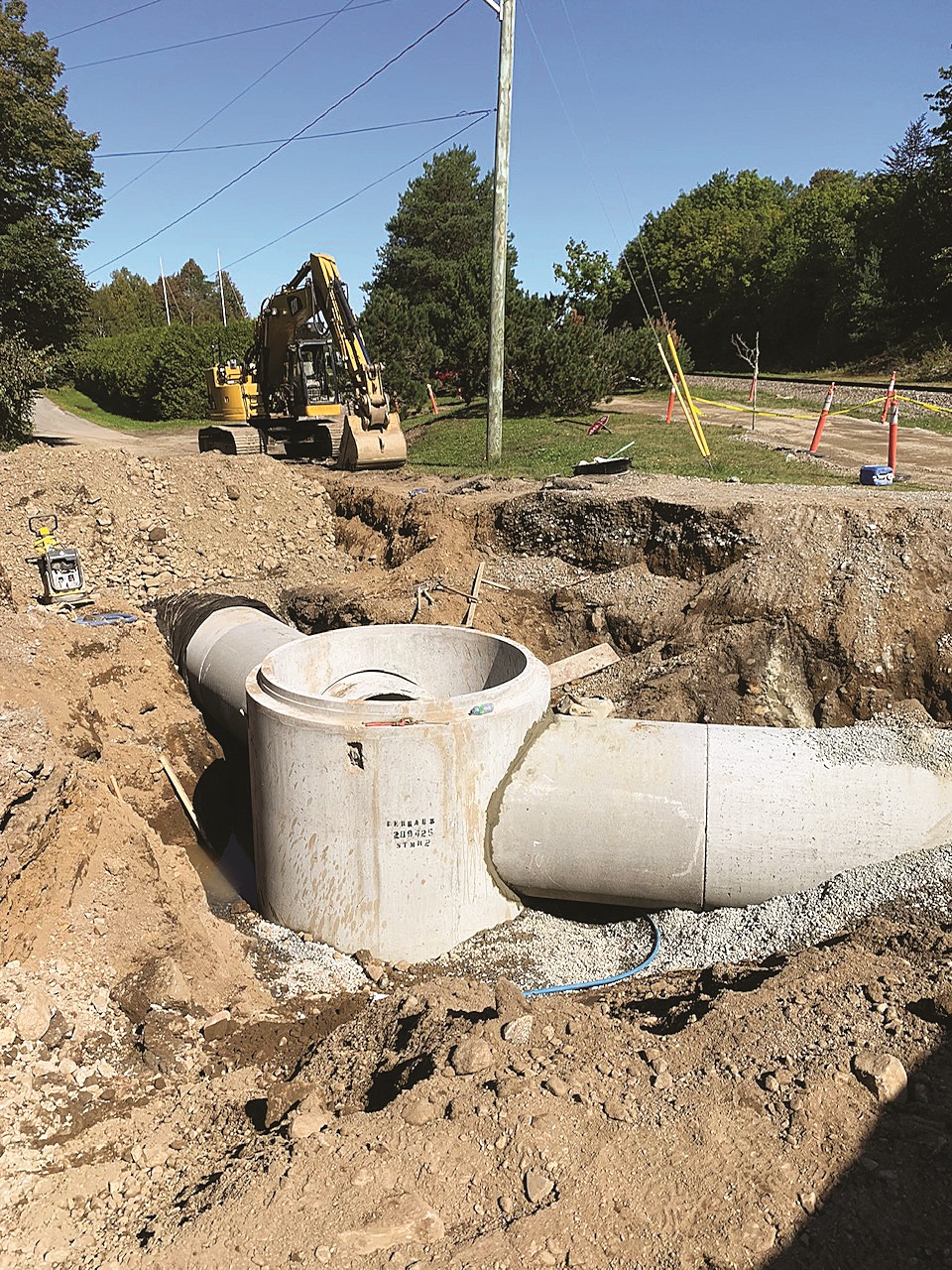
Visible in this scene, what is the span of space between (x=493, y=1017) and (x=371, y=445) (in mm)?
11468

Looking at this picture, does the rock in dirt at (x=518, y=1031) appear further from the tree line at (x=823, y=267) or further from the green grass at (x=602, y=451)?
the tree line at (x=823, y=267)

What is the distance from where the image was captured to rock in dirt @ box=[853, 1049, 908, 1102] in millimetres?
3422

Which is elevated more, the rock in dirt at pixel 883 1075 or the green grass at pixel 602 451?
the green grass at pixel 602 451

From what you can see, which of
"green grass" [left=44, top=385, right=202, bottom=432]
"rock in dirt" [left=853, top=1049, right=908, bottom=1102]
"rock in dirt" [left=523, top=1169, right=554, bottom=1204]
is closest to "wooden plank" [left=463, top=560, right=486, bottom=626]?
"rock in dirt" [left=853, top=1049, right=908, bottom=1102]

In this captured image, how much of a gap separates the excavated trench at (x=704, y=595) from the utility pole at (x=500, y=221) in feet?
10.6

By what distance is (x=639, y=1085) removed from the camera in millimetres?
3680

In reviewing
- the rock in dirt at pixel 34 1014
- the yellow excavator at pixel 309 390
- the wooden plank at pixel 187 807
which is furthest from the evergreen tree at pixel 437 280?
the rock in dirt at pixel 34 1014

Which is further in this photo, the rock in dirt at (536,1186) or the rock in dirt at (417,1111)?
the rock in dirt at (417,1111)

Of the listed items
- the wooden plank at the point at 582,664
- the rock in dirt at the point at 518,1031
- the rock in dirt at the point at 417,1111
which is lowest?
the rock in dirt at the point at 518,1031

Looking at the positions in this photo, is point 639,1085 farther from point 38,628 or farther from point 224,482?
point 224,482

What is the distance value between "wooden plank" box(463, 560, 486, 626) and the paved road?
46.7 feet

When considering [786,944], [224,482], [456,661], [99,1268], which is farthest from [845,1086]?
[224,482]

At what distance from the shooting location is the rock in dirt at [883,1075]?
3422 millimetres

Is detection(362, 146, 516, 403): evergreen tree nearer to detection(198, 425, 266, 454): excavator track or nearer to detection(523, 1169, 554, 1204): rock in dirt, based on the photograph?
detection(198, 425, 266, 454): excavator track
